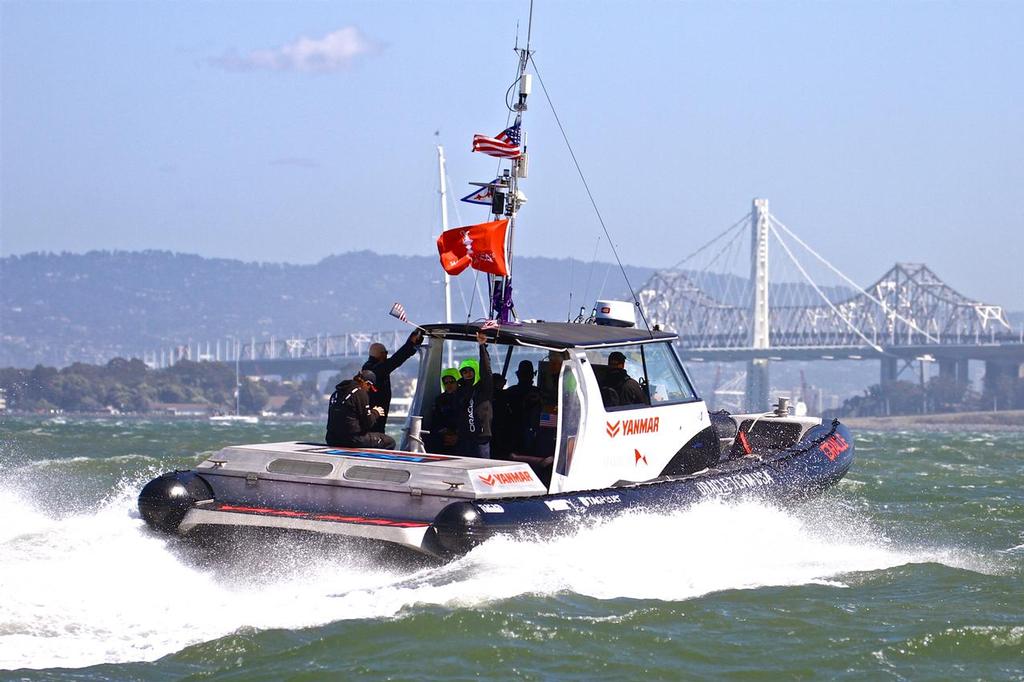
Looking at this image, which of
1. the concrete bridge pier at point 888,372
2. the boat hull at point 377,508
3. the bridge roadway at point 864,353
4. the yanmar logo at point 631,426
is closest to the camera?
the boat hull at point 377,508

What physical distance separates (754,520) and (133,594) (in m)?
4.45

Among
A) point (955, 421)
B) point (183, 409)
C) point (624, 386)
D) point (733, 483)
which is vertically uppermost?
point (624, 386)

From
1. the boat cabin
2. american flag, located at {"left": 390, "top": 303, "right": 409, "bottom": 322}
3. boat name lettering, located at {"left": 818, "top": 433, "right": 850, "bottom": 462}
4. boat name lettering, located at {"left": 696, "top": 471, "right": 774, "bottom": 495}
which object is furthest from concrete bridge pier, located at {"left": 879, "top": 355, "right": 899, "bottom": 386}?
american flag, located at {"left": 390, "top": 303, "right": 409, "bottom": 322}

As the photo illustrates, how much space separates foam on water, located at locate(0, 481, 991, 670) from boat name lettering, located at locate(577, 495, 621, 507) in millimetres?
136

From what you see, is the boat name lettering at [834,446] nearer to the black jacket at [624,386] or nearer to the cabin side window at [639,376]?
the cabin side window at [639,376]

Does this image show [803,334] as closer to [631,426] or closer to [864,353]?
[864,353]

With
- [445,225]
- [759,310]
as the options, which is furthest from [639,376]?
[759,310]

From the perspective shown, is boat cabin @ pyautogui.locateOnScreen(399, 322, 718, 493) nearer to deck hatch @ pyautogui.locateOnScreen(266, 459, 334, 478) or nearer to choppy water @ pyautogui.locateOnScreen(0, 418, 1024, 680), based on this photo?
choppy water @ pyautogui.locateOnScreen(0, 418, 1024, 680)

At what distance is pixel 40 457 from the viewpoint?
91.2ft

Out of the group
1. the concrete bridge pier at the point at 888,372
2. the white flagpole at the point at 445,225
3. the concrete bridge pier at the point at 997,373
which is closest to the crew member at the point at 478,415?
the white flagpole at the point at 445,225

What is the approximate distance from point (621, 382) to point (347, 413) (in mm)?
1953

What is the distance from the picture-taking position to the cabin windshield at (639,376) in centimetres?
1055

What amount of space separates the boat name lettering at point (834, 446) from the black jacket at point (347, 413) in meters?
4.52

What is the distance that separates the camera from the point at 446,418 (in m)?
10.6
